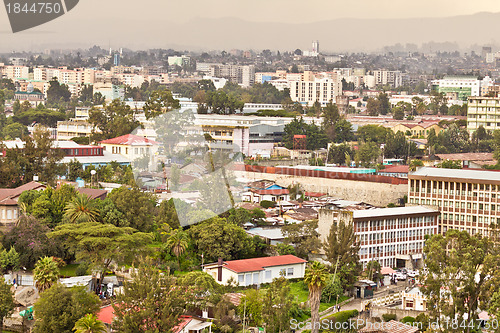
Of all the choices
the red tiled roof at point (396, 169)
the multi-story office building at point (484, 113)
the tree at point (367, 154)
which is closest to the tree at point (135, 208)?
the red tiled roof at point (396, 169)

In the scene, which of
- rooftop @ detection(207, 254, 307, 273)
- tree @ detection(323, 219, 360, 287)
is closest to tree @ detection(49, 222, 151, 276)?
rooftop @ detection(207, 254, 307, 273)

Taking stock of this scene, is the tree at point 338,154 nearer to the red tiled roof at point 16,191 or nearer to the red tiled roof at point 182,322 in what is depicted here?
the red tiled roof at point 16,191

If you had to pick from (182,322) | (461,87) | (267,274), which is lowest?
(267,274)

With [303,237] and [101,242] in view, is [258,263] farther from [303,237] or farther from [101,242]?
[101,242]

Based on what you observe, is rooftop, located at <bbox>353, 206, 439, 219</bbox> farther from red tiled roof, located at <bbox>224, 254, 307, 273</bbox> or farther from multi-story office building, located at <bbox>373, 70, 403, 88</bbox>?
multi-story office building, located at <bbox>373, 70, 403, 88</bbox>

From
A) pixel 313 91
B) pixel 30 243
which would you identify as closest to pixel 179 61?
pixel 313 91
